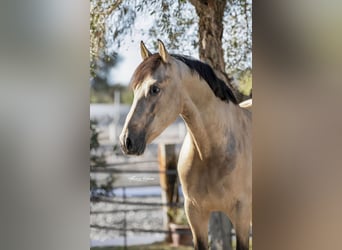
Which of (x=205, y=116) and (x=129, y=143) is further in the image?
(x=205, y=116)

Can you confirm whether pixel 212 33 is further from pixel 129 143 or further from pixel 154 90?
pixel 129 143

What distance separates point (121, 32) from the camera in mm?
2859

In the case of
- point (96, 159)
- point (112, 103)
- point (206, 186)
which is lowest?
point (206, 186)

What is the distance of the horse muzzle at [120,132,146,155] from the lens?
9.23ft

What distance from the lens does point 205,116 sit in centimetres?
294

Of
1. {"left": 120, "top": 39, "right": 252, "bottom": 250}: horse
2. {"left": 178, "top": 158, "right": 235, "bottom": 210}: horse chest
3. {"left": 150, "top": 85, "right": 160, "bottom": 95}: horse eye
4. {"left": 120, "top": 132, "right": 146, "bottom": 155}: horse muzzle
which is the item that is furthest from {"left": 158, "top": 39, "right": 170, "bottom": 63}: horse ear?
{"left": 178, "top": 158, "right": 235, "bottom": 210}: horse chest

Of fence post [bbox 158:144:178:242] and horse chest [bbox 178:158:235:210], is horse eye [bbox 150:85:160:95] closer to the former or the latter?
fence post [bbox 158:144:178:242]

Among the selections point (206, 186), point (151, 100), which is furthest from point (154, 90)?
point (206, 186)

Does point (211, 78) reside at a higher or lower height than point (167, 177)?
higher

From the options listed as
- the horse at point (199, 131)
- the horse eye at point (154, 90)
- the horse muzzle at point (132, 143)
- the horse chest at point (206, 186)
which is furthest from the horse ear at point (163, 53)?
the horse chest at point (206, 186)

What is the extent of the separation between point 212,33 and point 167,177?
849mm
